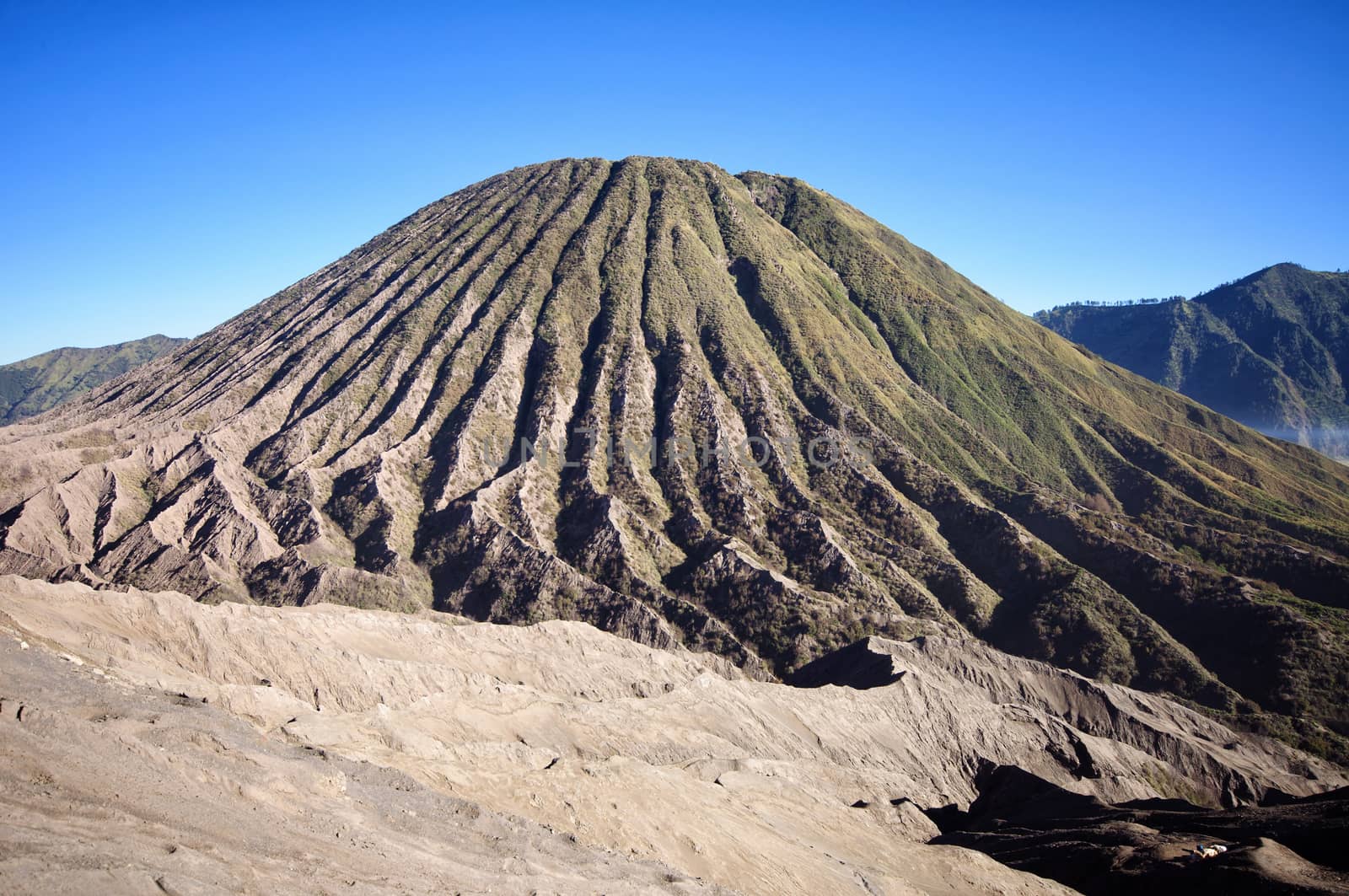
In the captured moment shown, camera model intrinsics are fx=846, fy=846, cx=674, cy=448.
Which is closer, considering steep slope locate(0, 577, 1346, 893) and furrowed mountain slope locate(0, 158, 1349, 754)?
steep slope locate(0, 577, 1346, 893)

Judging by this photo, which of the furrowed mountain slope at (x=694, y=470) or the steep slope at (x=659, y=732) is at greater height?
the furrowed mountain slope at (x=694, y=470)

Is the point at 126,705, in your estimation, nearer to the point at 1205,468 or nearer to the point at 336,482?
the point at 336,482

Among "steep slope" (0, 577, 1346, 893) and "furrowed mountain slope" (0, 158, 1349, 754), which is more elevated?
"furrowed mountain slope" (0, 158, 1349, 754)

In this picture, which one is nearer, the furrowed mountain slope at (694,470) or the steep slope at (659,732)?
the steep slope at (659,732)

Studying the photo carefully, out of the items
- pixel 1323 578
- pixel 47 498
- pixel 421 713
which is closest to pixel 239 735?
pixel 421 713
